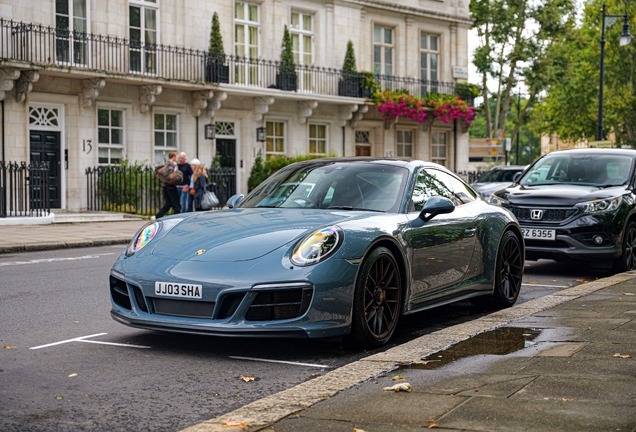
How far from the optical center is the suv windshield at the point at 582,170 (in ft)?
41.9

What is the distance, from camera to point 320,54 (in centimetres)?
3378

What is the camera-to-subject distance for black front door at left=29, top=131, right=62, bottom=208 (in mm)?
25406

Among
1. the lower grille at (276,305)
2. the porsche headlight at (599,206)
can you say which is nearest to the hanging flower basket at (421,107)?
the porsche headlight at (599,206)

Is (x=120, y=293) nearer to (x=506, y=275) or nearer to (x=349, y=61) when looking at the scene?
(x=506, y=275)

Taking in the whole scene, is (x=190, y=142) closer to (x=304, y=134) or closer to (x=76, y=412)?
(x=304, y=134)

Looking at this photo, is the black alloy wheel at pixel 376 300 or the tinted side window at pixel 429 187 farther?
the tinted side window at pixel 429 187

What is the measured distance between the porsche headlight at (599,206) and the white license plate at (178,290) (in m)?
7.08

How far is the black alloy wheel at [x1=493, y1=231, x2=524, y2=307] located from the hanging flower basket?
26.0 metres

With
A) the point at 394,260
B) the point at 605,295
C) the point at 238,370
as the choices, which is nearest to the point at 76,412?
the point at 238,370

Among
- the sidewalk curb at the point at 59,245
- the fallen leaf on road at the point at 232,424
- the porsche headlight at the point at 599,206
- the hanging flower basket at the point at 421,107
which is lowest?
the sidewalk curb at the point at 59,245

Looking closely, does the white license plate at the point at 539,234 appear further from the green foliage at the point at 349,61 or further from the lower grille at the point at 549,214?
the green foliage at the point at 349,61

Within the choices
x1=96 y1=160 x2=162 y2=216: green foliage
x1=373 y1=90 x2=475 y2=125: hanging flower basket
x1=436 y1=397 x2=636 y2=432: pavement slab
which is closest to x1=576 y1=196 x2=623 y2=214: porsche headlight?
x1=436 y1=397 x2=636 y2=432: pavement slab

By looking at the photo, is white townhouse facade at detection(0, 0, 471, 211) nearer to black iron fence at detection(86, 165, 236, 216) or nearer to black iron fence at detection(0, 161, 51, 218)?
black iron fence at detection(86, 165, 236, 216)

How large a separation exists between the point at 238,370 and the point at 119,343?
1275 mm
